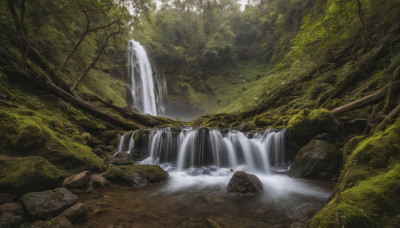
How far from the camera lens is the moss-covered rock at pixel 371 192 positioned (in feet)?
4.93

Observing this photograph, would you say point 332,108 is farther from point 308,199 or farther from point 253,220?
point 253,220

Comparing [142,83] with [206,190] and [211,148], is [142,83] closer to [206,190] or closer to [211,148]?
[211,148]

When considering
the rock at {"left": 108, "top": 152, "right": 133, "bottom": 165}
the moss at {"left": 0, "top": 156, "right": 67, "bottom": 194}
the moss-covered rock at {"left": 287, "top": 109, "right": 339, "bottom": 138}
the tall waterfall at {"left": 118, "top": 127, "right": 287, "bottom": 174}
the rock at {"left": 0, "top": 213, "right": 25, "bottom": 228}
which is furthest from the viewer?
the tall waterfall at {"left": 118, "top": 127, "right": 287, "bottom": 174}

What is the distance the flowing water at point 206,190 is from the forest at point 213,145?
0.13 feet

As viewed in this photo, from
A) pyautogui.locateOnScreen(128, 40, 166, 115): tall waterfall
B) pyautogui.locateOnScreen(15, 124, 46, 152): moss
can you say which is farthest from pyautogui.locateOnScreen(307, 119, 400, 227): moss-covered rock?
pyautogui.locateOnScreen(128, 40, 166, 115): tall waterfall

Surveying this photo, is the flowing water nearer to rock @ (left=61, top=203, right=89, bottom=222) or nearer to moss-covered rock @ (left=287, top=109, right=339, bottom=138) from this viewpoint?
rock @ (left=61, top=203, right=89, bottom=222)

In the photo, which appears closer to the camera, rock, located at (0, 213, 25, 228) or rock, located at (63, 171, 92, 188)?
rock, located at (0, 213, 25, 228)

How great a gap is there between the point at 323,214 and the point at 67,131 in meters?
7.18

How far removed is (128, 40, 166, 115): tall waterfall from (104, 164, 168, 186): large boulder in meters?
14.0

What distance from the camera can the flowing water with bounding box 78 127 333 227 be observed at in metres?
3.07

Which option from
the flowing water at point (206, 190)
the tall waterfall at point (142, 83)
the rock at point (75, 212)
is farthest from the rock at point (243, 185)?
the tall waterfall at point (142, 83)

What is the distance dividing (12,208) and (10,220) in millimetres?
335

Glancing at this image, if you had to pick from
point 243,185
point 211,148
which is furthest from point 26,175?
point 211,148

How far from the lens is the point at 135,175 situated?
4703 millimetres
